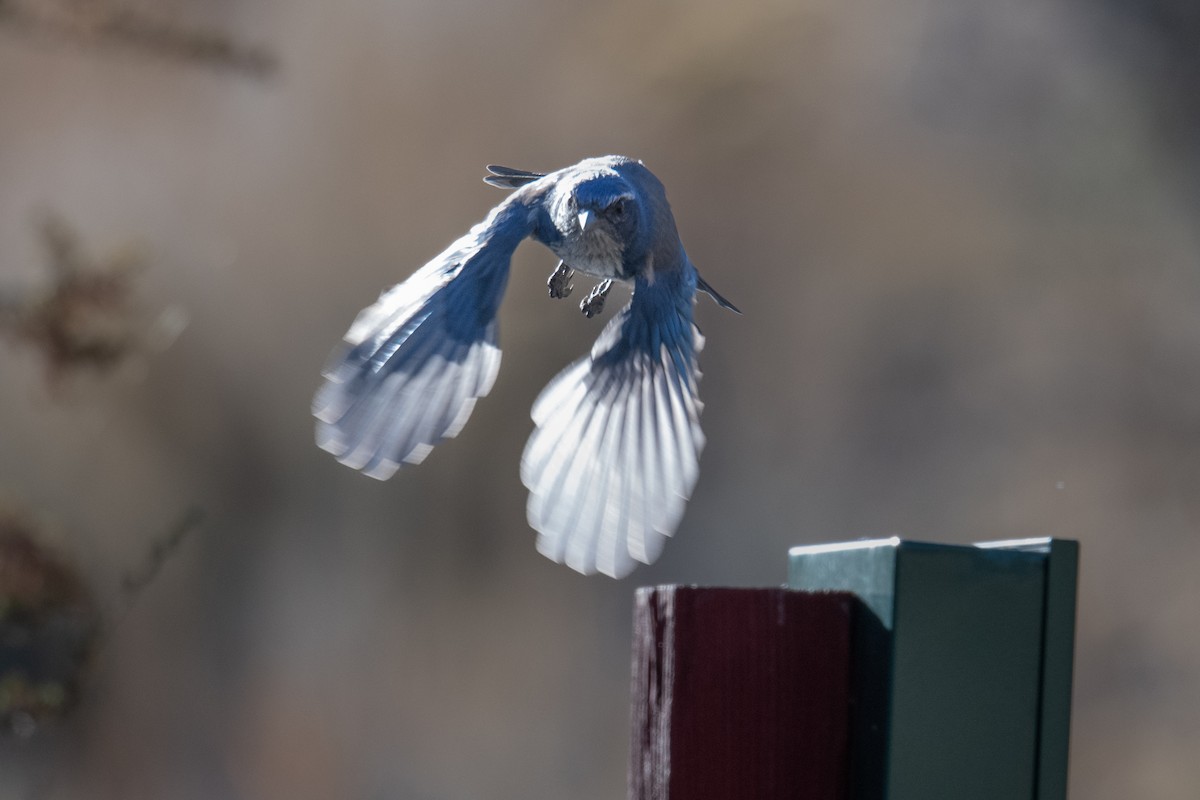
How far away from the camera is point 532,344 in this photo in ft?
10.7

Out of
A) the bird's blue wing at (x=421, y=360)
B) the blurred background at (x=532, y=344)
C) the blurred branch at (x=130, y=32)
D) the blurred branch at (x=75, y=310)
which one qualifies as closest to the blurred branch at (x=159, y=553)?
the blurred background at (x=532, y=344)

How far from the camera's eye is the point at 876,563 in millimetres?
711

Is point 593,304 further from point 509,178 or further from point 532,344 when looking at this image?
point 532,344

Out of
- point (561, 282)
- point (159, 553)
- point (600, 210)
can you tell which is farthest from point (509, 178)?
point (159, 553)

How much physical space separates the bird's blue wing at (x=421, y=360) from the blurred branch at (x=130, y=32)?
2.25m

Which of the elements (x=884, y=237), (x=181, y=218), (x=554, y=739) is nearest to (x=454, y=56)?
(x=181, y=218)

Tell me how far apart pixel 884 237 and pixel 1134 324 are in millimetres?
629

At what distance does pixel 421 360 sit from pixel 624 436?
20 cm

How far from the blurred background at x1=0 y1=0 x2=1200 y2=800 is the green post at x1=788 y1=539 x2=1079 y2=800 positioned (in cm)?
235

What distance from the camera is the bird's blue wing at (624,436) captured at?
3.26 ft

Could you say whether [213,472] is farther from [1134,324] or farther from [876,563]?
[876,563]

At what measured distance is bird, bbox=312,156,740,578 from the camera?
3.22 feet

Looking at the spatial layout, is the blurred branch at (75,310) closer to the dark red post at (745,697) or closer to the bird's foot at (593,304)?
the bird's foot at (593,304)

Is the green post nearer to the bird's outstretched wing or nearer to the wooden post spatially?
the wooden post
